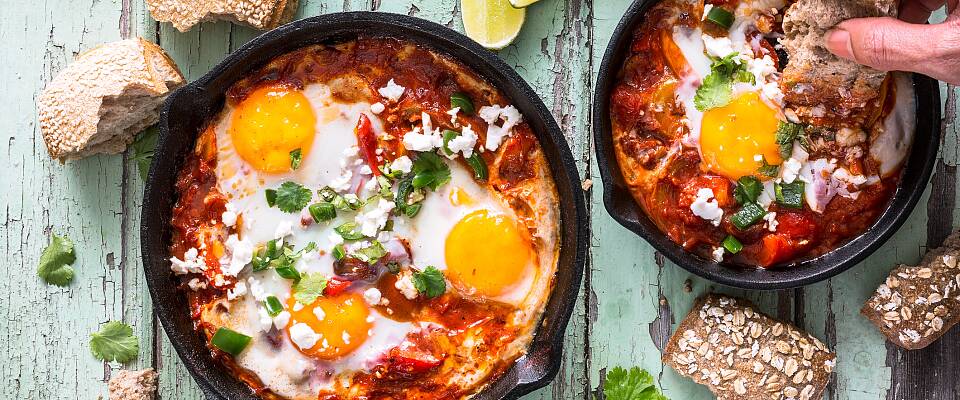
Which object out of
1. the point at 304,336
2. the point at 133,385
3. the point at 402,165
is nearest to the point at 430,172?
the point at 402,165

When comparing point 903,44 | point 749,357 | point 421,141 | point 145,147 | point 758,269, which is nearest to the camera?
point 903,44

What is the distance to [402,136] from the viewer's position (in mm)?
3100

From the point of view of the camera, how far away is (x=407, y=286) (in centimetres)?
306

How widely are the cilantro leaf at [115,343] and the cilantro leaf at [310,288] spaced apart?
2.86ft

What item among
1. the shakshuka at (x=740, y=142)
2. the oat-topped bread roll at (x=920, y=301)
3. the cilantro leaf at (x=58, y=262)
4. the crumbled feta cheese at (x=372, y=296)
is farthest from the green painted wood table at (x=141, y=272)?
the crumbled feta cheese at (x=372, y=296)

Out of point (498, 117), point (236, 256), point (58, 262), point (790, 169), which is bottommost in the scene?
point (58, 262)

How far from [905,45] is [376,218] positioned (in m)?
1.72

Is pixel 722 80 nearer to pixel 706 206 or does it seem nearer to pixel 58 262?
pixel 706 206

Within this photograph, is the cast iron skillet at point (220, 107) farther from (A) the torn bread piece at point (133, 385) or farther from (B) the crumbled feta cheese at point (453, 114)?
(A) the torn bread piece at point (133, 385)

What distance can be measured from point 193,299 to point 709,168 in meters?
1.88

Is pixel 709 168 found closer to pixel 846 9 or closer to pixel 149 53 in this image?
pixel 846 9

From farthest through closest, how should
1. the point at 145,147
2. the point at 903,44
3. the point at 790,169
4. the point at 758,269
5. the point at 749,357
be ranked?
the point at 145,147 → the point at 749,357 → the point at 758,269 → the point at 790,169 → the point at 903,44

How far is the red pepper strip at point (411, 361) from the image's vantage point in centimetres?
307

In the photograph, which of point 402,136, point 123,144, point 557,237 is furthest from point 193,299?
point 557,237
